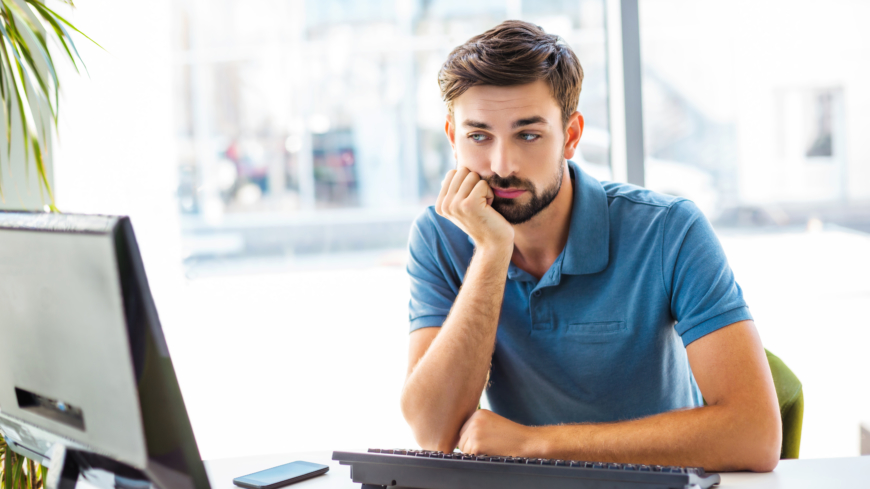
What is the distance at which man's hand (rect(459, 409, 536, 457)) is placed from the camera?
3.64 feet

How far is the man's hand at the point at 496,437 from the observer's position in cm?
111

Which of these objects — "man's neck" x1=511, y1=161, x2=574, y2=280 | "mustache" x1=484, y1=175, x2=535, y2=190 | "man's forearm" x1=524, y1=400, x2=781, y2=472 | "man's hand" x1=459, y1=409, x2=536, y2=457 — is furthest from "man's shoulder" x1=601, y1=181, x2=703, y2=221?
"man's hand" x1=459, y1=409, x2=536, y2=457

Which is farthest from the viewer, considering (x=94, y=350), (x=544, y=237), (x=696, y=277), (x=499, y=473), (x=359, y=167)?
(x=359, y=167)

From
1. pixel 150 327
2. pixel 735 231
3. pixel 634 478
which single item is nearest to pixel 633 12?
pixel 634 478

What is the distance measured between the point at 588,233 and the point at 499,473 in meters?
0.67

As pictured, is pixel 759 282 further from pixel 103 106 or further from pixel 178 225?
pixel 103 106

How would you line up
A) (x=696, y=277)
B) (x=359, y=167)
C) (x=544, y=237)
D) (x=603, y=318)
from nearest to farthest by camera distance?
(x=696, y=277) < (x=603, y=318) < (x=544, y=237) < (x=359, y=167)

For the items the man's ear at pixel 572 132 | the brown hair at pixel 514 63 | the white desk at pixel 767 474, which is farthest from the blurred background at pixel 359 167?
the white desk at pixel 767 474

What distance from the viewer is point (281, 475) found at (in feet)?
3.55

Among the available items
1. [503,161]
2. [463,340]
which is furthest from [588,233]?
[463,340]

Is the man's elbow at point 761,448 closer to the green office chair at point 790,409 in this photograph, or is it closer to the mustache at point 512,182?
the green office chair at point 790,409

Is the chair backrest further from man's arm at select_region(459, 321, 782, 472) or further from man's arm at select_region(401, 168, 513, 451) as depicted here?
man's arm at select_region(401, 168, 513, 451)

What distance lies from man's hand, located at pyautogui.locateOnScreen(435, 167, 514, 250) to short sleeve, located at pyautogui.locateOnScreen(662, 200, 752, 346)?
13.4 inches

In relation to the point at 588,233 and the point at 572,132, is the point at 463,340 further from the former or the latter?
the point at 572,132
